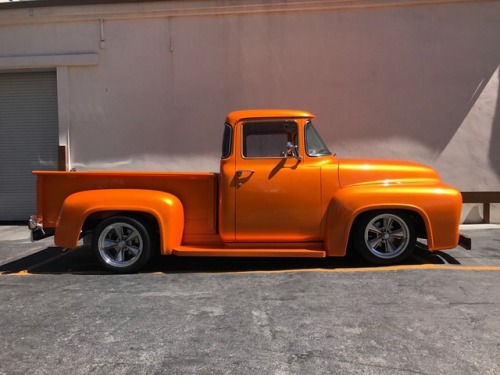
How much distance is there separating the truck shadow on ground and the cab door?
1.50ft

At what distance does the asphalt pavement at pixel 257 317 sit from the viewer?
3396mm

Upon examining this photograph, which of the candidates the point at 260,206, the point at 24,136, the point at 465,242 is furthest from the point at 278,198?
the point at 24,136

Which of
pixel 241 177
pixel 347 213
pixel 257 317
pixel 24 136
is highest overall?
pixel 24 136

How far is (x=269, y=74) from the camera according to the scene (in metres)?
9.25

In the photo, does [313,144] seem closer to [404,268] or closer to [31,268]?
[404,268]

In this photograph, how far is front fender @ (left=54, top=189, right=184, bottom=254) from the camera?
5590mm

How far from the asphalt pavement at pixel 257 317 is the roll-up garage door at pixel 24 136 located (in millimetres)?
4487

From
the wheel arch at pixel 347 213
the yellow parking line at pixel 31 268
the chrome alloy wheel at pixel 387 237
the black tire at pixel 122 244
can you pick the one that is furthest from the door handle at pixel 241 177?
the yellow parking line at pixel 31 268

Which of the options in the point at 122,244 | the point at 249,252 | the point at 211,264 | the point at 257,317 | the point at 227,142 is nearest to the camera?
the point at 257,317

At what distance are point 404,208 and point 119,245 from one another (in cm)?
352

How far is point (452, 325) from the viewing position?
398 cm

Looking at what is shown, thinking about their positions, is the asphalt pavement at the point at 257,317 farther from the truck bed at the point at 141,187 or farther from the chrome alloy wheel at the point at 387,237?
the truck bed at the point at 141,187

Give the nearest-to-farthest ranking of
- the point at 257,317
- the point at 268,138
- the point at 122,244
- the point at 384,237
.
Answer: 1. the point at 257,317
2. the point at 384,237
3. the point at 122,244
4. the point at 268,138

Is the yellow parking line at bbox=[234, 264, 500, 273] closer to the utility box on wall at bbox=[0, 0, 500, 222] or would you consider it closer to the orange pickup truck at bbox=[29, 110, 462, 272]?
the orange pickup truck at bbox=[29, 110, 462, 272]
